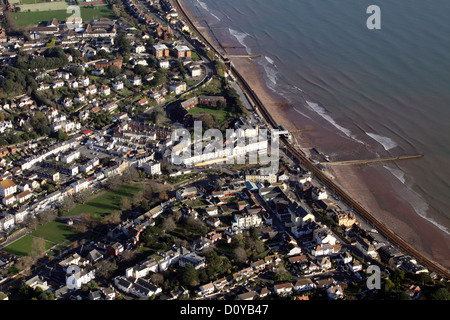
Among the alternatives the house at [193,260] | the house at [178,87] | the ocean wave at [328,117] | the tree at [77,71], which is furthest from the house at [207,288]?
the tree at [77,71]

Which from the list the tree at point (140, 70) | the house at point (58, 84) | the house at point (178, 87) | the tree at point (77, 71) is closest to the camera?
the house at point (58, 84)

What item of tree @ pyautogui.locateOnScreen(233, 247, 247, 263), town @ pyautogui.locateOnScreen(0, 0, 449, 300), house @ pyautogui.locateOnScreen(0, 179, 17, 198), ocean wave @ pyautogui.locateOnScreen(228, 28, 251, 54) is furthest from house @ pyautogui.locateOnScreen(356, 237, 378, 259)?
ocean wave @ pyautogui.locateOnScreen(228, 28, 251, 54)

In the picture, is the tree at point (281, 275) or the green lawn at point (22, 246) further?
the green lawn at point (22, 246)

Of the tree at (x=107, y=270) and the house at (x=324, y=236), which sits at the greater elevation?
the tree at (x=107, y=270)

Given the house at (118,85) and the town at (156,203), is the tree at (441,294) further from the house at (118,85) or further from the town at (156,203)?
the house at (118,85)

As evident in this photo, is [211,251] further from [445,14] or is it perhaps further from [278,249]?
[445,14]

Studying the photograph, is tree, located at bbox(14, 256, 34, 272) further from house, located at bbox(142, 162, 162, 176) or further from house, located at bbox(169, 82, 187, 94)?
house, located at bbox(169, 82, 187, 94)

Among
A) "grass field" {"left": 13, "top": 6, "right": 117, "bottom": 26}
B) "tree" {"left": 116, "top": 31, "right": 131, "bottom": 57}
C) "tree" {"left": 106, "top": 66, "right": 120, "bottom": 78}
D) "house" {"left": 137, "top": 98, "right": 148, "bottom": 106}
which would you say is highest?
"grass field" {"left": 13, "top": 6, "right": 117, "bottom": 26}
